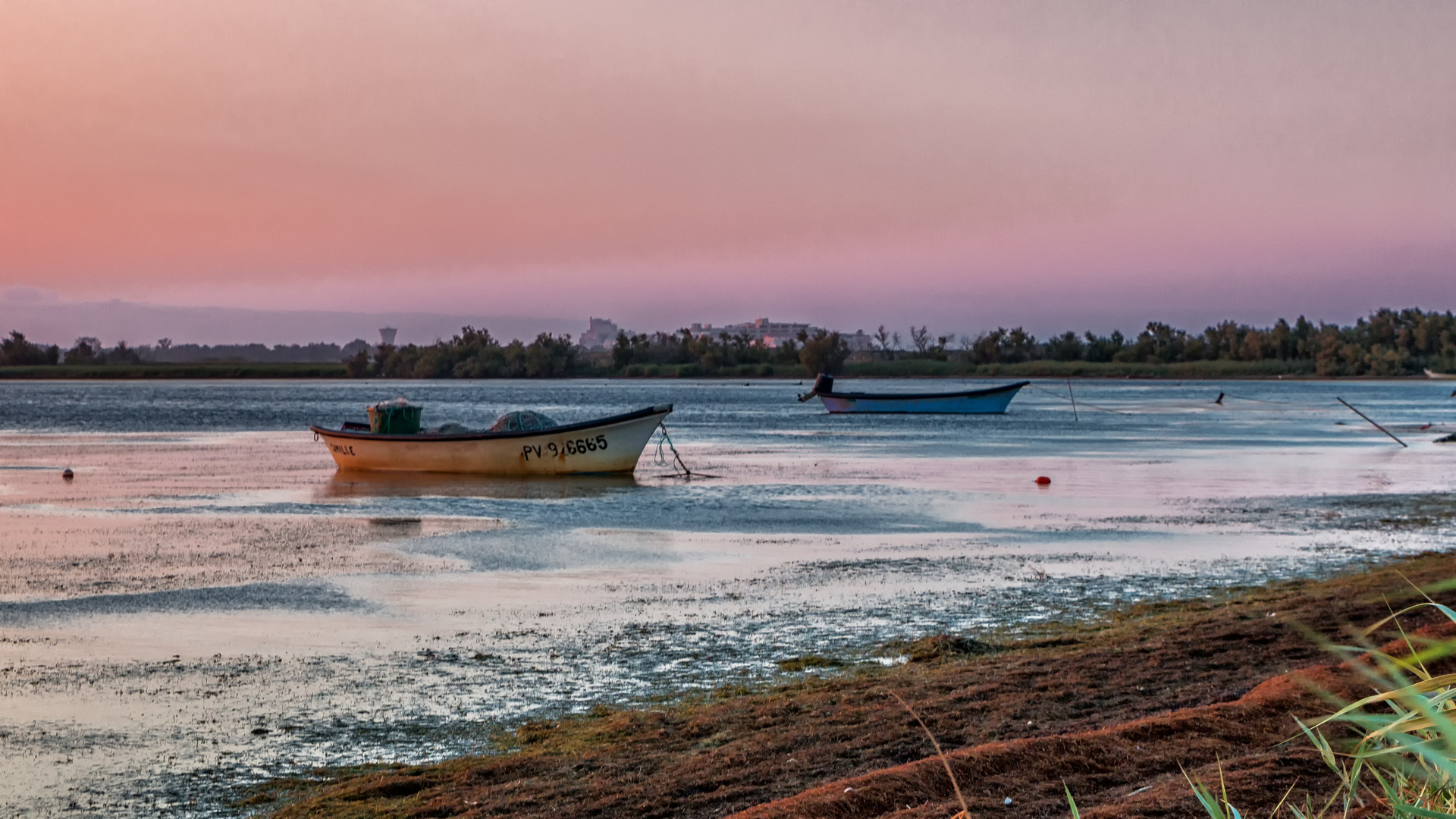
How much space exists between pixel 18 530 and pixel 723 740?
16.4 m

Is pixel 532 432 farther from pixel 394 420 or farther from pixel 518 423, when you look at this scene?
pixel 394 420

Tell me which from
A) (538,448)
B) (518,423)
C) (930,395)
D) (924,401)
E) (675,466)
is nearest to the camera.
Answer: (538,448)

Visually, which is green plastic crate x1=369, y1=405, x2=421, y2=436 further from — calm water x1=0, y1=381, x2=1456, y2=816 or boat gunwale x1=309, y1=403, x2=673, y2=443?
calm water x1=0, y1=381, x2=1456, y2=816

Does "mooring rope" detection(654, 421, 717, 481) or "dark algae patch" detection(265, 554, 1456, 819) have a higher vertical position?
"dark algae patch" detection(265, 554, 1456, 819)

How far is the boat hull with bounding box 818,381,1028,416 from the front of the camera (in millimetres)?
70562

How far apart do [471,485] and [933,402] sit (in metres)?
46.1

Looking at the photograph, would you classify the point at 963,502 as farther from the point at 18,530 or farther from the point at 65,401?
the point at 65,401

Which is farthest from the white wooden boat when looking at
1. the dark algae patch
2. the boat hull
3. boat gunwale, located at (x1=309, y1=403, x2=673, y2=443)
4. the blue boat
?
the boat hull

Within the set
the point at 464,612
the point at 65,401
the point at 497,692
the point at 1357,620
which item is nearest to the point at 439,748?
the point at 497,692

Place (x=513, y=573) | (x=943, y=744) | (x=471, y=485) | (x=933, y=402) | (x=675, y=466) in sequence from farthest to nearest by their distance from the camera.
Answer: (x=933, y=402)
(x=675, y=466)
(x=471, y=485)
(x=513, y=573)
(x=943, y=744)

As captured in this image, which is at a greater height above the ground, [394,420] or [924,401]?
[394,420]

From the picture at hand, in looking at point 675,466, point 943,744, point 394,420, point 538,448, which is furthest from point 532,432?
point 943,744

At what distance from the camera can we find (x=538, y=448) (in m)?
31.0

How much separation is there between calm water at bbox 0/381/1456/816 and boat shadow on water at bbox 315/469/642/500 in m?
0.19
